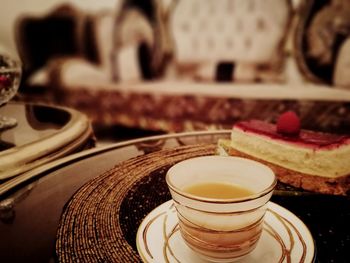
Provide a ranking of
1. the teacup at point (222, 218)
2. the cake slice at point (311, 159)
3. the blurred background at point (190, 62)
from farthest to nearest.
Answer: the blurred background at point (190, 62), the cake slice at point (311, 159), the teacup at point (222, 218)

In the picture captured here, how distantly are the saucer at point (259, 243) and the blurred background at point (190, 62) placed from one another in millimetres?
1584

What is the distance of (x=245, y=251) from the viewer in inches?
15.1

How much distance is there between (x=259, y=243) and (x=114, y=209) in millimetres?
240

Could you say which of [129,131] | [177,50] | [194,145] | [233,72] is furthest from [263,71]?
[194,145]

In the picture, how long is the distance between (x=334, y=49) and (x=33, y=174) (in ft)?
7.81

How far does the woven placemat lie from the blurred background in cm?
145

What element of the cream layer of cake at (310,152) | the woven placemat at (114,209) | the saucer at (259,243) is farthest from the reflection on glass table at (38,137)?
the cream layer of cake at (310,152)

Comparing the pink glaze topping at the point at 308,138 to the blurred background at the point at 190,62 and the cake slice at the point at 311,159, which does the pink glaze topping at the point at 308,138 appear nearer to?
the cake slice at the point at 311,159

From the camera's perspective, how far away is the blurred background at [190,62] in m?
2.15

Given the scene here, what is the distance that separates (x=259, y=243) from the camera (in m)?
0.42

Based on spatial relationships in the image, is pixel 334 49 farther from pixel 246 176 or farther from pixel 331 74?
pixel 246 176

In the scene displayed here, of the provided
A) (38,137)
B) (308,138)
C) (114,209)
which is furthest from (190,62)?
(114,209)

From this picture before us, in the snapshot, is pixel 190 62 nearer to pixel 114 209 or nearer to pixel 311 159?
pixel 311 159

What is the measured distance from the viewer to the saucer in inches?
15.3
